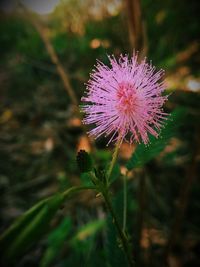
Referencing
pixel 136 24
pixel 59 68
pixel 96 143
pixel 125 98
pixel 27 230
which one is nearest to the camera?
pixel 27 230

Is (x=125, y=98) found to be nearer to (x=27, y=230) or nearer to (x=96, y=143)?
(x=27, y=230)

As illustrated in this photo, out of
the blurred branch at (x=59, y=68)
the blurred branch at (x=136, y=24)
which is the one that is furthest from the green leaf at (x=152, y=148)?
the blurred branch at (x=59, y=68)

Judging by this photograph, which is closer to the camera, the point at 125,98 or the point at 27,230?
the point at 27,230

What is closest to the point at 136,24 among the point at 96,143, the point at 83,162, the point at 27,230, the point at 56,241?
the point at 83,162

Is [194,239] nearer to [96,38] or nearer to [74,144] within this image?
[74,144]

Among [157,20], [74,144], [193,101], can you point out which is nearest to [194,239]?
[193,101]

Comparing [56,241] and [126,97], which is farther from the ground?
[126,97]
